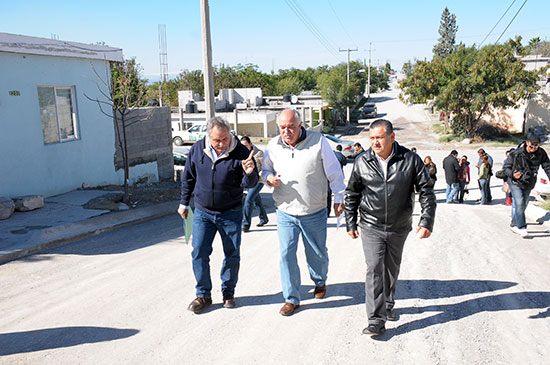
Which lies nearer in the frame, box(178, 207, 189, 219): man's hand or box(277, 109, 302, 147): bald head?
A: box(277, 109, 302, 147): bald head

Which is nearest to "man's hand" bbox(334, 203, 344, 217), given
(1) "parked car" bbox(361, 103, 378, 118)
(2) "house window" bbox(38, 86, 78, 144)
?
(2) "house window" bbox(38, 86, 78, 144)

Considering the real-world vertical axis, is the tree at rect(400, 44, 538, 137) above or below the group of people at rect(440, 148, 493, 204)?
above

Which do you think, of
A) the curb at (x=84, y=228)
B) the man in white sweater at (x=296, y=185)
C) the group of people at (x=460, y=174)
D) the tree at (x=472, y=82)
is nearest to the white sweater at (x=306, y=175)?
the man in white sweater at (x=296, y=185)

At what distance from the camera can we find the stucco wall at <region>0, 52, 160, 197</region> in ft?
31.9

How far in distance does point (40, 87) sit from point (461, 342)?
33.7 feet

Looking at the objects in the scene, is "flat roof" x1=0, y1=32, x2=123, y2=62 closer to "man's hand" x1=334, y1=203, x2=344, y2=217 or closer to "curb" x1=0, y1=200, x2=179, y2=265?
"curb" x1=0, y1=200, x2=179, y2=265

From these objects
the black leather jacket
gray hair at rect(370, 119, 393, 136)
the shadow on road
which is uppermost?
gray hair at rect(370, 119, 393, 136)

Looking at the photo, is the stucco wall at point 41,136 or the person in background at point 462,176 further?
the person in background at point 462,176

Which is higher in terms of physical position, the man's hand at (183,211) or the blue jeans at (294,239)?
the man's hand at (183,211)

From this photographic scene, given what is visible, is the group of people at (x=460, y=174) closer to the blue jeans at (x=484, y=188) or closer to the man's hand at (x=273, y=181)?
the blue jeans at (x=484, y=188)

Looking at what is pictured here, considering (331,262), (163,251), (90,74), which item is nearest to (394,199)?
(331,262)

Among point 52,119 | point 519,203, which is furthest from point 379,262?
point 52,119

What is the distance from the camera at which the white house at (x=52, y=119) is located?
383 inches

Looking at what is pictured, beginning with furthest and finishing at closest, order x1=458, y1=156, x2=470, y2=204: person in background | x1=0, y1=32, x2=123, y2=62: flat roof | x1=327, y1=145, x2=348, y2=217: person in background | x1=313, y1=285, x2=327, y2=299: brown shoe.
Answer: x1=458, y1=156, x2=470, y2=204: person in background < x1=0, y1=32, x2=123, y2=62: flat roof < x1=327, y1=145, x2=348, y2=217: person in background < x1=313, y1=285, x2=327, y2=299: brown shoe
